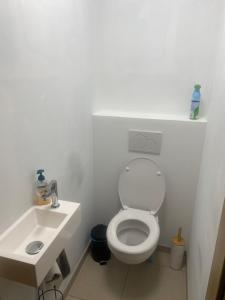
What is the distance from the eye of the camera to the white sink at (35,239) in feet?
2.69

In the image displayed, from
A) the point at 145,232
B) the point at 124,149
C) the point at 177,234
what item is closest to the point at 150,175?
the point at 124,149

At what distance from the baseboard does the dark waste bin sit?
84 millimetres

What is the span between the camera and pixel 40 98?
110 cm

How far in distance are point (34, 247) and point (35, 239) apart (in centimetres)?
5

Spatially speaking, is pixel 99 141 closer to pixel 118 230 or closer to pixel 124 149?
pixel 124 149

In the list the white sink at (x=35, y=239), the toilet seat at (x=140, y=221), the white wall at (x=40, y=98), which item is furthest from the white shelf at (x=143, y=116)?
the white sink at (x=35, y=239)

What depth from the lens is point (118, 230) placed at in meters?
1.70

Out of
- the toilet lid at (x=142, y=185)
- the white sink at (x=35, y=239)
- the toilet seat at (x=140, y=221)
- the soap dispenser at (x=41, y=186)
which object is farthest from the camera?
the toilet lid at (x=142, y=185)

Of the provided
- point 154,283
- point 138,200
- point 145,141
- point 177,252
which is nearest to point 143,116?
point 145,141

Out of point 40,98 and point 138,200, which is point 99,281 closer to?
point 138,200

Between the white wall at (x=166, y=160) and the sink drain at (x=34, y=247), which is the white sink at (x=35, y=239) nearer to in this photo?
the sink drain at (x=34, y=247)

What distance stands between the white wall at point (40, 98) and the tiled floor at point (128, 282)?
0.85 ft

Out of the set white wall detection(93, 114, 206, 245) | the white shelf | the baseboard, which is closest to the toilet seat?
white wall detection(93, 114, 206, 245)

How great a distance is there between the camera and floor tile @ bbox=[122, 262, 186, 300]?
1622 mm
